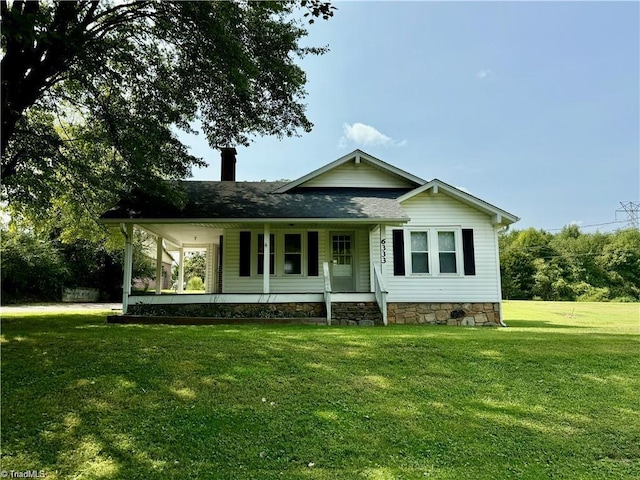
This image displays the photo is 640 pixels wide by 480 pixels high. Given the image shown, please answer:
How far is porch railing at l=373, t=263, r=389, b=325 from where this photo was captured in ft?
35.3

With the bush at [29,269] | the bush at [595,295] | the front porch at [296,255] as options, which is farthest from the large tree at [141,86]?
the bush at [595,295]

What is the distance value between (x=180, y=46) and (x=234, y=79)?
194 centimetres

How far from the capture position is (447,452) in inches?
134

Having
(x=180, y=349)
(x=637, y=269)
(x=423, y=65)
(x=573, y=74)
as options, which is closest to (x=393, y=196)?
(x=423, y=65)

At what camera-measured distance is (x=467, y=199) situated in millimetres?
12023

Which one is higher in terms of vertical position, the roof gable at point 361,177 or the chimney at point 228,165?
the chimney at point 228,165

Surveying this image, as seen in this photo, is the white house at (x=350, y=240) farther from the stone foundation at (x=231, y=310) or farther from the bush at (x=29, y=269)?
the bush at (x=29, y=269)

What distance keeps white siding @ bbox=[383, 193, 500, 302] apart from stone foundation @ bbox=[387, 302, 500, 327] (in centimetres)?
18

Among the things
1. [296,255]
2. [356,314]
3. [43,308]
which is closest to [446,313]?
[356,314]

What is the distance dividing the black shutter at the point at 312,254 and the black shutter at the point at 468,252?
4709 millimetres

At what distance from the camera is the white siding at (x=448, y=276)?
39.3 feet

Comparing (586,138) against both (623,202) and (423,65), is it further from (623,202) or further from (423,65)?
(623,202)

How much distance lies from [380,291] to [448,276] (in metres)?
2.53

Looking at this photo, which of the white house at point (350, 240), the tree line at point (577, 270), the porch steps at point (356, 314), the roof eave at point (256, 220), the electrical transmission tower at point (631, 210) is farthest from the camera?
the electrical transmission tower at point (631, 210)
